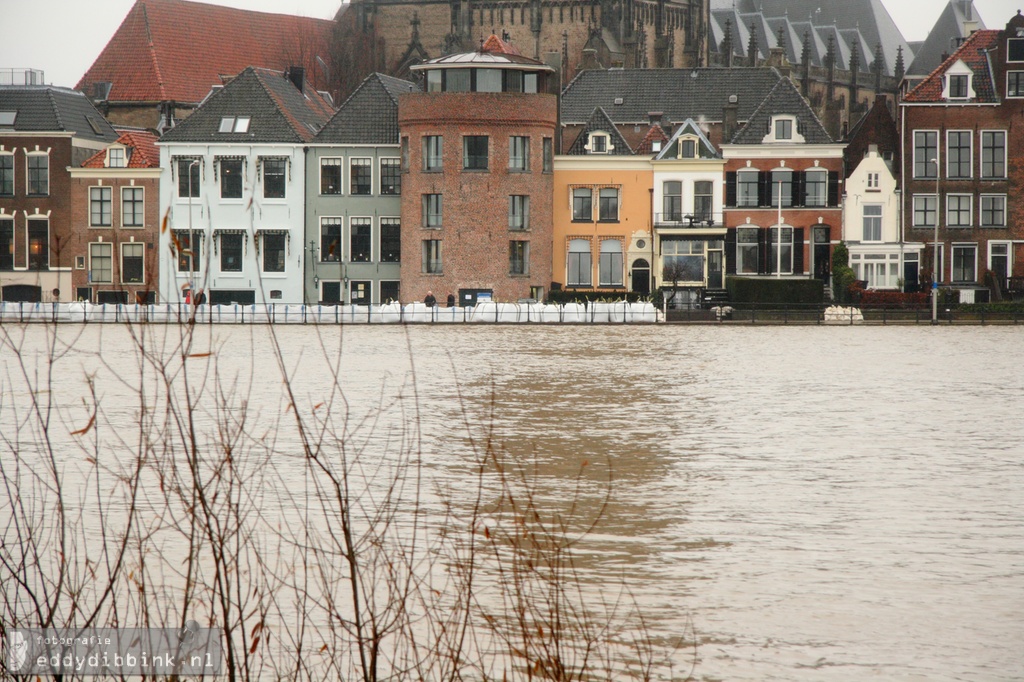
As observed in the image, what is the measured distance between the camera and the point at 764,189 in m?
64.2

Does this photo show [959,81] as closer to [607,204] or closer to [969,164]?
[969,164]

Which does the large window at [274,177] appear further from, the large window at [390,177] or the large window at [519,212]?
the large window at [519,212]

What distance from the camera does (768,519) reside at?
47.3ft

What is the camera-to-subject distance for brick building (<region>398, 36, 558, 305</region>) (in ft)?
206

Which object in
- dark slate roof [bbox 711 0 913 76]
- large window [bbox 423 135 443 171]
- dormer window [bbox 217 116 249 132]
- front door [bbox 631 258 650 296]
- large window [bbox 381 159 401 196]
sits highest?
dark slate roof [bbox 711 0 913 76]

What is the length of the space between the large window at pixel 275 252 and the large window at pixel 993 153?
102ft

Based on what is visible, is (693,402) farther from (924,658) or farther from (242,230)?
(242,230)

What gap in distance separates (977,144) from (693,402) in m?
43.4

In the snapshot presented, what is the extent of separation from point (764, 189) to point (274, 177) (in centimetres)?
2156

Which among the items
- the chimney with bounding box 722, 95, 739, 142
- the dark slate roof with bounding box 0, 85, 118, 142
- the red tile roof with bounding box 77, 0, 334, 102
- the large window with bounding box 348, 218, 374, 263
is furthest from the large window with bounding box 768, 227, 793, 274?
the red tile roof with bounding box 77, 0, 334, 102

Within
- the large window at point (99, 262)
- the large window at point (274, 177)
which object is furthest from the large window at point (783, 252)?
the large window at point (99, 262)

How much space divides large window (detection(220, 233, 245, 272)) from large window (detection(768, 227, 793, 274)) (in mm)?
23098

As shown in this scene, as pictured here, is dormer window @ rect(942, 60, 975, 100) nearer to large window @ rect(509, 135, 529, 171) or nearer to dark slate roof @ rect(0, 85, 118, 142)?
large window @ rect(509, 135, 529, 171)

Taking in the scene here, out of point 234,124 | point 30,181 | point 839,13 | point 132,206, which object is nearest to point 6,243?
point 30,181
